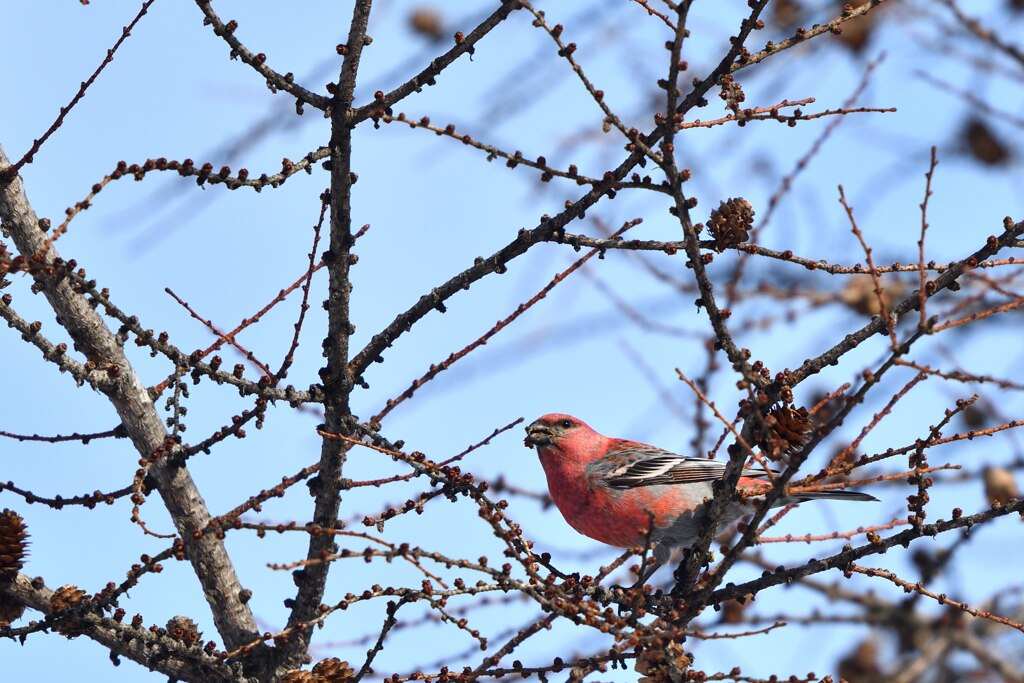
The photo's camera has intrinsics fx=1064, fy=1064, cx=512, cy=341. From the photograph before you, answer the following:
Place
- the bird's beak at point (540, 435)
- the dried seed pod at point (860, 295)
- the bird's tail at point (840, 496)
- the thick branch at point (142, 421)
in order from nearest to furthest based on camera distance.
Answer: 1. the thick branch at point (142, 421)
2. the bird's tail at point (840, 496)
3. the bird's beak at point (540, 435)
4. the dried seed pod at point (860, 295)

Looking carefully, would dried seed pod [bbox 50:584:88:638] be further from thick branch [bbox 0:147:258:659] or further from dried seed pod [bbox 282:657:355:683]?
dried seed pod [bbox 282:657:355:683]

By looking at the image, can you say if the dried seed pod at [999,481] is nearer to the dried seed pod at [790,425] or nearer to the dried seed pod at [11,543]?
the dried seed pod at [790,425]

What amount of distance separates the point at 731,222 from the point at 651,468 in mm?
1823

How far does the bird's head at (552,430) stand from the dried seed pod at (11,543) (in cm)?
228

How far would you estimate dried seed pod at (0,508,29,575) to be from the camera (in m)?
3.86

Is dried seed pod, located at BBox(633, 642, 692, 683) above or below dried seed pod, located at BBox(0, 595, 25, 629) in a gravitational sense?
below

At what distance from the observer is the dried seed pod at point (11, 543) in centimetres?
386

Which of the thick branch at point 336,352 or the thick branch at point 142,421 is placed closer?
the thick branch at point 336,352

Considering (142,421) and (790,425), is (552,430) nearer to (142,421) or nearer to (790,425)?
(790,425)

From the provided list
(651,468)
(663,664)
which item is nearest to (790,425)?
(663,664)

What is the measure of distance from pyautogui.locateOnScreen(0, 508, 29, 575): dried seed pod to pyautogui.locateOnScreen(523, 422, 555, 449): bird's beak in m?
2.33

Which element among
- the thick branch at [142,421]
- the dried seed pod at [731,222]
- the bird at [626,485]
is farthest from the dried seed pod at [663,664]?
the thick branch at [142,421]

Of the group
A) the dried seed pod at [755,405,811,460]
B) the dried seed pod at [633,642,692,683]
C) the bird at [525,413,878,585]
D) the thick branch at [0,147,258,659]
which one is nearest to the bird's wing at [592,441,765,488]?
the bird at [525,413,878,585]

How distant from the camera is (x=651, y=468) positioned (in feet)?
16.6
